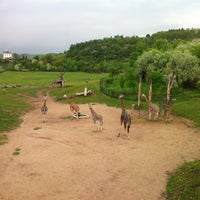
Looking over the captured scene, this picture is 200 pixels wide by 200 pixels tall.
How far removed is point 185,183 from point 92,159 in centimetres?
595

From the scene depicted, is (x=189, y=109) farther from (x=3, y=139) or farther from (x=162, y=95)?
(x=3, y=139)

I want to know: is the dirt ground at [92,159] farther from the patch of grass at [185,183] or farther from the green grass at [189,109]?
the green grass at [189,109]

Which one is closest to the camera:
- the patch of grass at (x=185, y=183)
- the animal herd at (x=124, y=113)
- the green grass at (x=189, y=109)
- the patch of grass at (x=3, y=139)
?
the patch of grass at (x=185, y=183)

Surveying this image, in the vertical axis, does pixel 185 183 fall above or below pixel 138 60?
below

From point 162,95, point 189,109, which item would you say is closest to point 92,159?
point 189,109

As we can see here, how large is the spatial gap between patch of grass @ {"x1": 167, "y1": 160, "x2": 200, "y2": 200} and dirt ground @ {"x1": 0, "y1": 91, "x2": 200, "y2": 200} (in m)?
0.49

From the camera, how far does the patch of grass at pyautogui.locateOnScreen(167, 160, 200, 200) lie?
45.2 ft

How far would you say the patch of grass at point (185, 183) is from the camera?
13.8 meters

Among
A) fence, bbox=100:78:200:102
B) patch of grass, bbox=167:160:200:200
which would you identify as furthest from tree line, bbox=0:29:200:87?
patch of grass, bbox=167:160:200:200

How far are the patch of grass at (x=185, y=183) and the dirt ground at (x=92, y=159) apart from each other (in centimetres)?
49

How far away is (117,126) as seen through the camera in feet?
88.2

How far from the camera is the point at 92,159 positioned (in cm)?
1858

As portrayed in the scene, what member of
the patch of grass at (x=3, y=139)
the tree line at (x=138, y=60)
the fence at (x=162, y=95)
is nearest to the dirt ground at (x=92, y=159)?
the patch of grass at (x=3, y=139)

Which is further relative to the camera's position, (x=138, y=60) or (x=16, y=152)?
(x=138, y=60)
